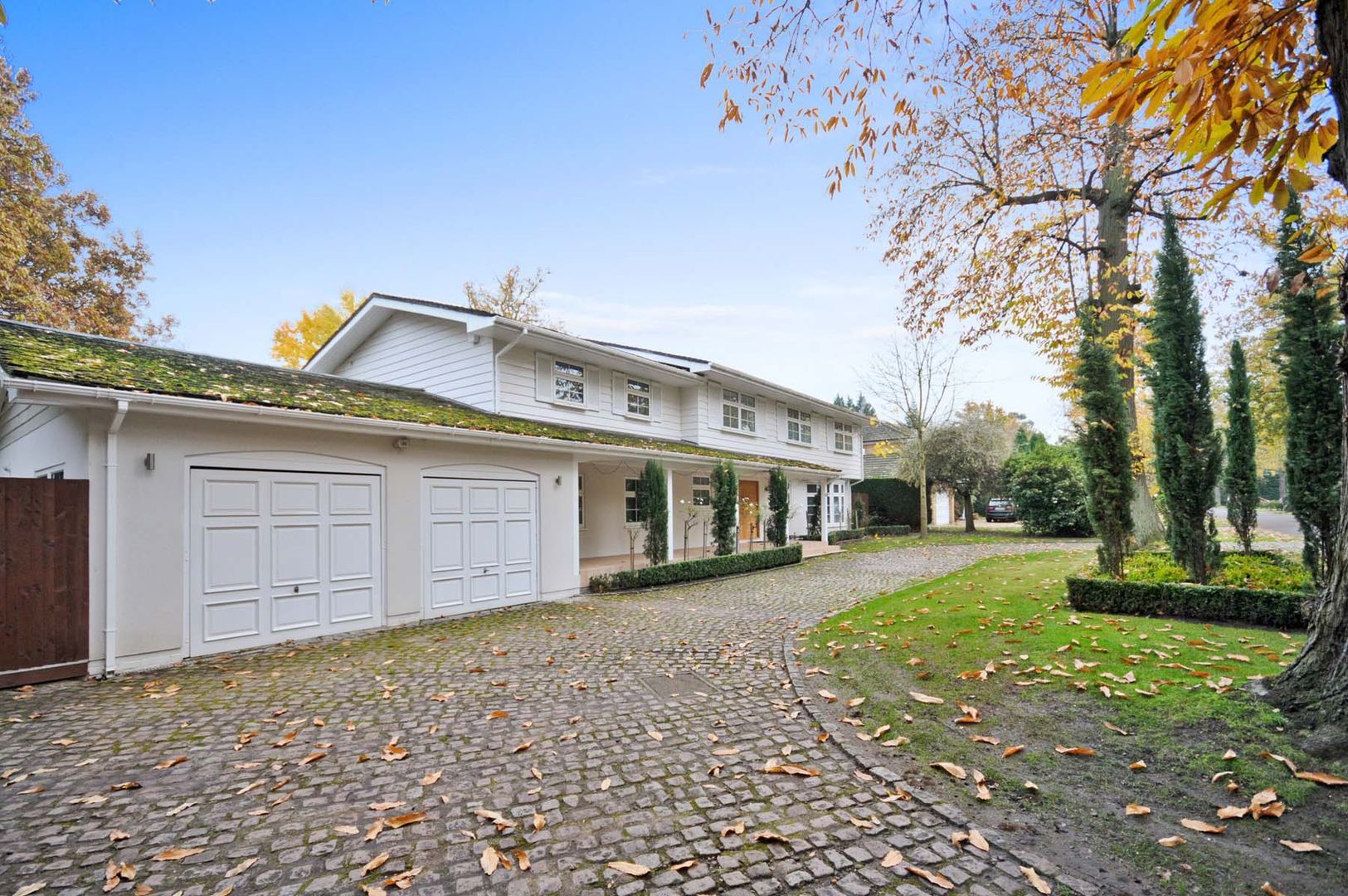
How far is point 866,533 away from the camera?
27734 millimetres

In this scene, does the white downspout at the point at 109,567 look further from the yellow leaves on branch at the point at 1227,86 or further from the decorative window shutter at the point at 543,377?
the yellow leaves on branch at the point at 1227,86

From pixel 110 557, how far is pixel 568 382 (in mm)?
9377

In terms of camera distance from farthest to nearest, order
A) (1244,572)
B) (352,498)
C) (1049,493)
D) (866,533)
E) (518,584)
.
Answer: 1. (866,533)
2. (1049,493)
3. (518,584)
4. (352,498)
5. (1244,572)

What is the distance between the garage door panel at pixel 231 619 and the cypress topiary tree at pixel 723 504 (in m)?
10.6

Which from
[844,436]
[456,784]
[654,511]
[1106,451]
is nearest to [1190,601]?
[1106,451]

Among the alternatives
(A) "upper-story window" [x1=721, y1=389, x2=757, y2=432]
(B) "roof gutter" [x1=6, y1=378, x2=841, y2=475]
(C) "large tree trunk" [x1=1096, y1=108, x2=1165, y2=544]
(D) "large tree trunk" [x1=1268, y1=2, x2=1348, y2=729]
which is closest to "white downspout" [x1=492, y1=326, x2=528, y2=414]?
(B) "roof gutter" [x1=6, y1=378, x2=841, y2=475]

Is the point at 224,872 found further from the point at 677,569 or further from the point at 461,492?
the point at 677,569

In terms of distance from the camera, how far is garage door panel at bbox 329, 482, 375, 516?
861cm

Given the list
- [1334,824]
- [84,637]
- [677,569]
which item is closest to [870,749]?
[1334,824]

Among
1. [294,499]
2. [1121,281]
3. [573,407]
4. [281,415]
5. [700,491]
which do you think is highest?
[1121,281]

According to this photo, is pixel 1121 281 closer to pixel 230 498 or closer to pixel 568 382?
pixel 568 382

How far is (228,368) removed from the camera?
9.62m

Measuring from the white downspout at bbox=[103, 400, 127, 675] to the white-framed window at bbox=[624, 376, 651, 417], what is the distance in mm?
11216

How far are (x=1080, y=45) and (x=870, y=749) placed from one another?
14482 mm
